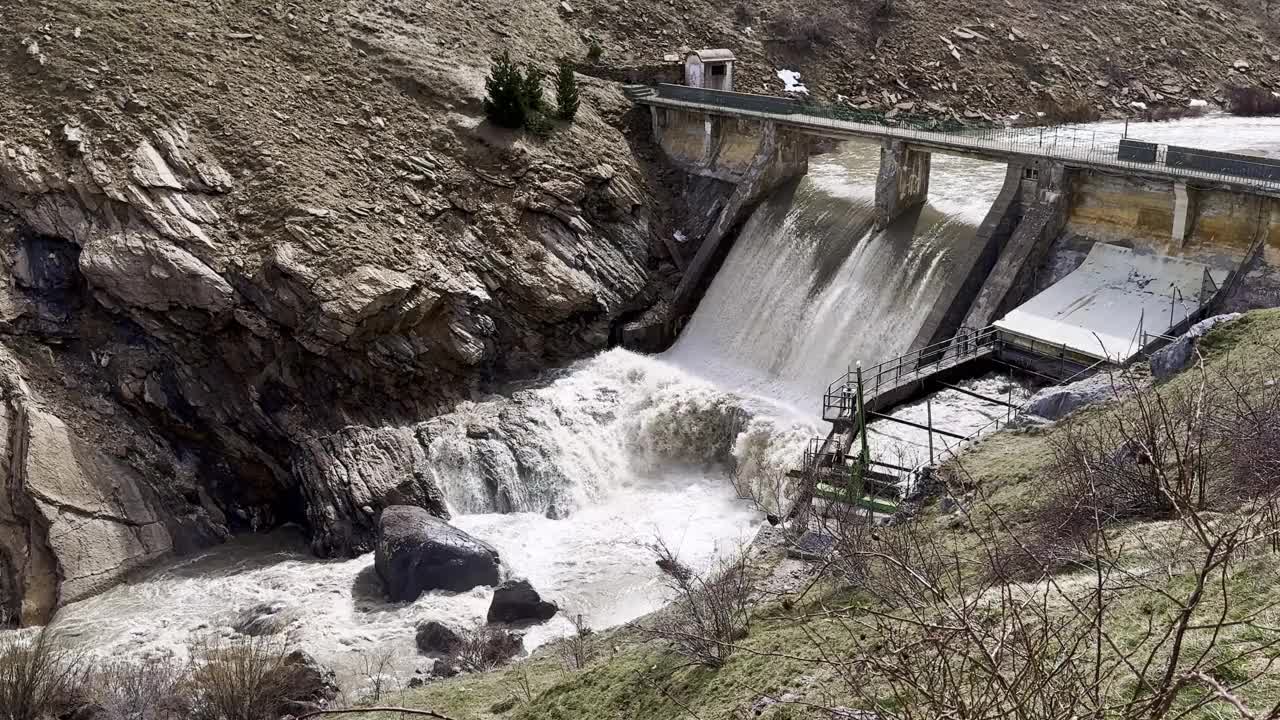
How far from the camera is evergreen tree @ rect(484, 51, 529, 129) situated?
33531 mm

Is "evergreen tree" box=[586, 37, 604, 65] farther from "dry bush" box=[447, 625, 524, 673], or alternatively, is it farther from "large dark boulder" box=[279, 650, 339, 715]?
"large dark boulder" box=[279, 650, 339, 715]

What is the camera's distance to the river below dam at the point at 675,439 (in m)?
23.1

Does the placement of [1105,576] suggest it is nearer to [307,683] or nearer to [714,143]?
[307,683]

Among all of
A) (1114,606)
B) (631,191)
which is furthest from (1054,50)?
(1114,606)

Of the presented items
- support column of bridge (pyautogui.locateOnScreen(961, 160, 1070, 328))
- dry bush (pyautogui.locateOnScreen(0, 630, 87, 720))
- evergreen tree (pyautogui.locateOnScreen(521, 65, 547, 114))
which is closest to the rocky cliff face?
evergreen tree (pyautogui.locateOnScreen(521, 65, 547, 114))

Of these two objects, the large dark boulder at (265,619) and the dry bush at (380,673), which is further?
the large dark boulder at (265,619)

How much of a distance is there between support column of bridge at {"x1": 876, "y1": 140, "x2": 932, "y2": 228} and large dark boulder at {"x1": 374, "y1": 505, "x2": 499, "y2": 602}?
1413 cm

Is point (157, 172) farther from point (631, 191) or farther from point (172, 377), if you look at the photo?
point (631, 191)

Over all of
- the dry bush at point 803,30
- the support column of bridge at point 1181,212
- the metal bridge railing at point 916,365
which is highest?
the dry bush at point 803,30

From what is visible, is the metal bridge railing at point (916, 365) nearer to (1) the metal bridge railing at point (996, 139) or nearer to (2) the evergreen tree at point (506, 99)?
(1) the metal bridge railing at point (996, 139)

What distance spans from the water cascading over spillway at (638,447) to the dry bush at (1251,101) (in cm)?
1778

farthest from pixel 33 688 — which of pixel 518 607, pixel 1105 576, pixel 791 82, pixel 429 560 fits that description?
pixel 791 82

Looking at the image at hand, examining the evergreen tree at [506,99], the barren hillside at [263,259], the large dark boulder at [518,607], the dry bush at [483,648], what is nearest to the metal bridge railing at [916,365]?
the large dark boulder at [518,607]

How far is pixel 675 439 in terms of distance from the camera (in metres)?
29.2
